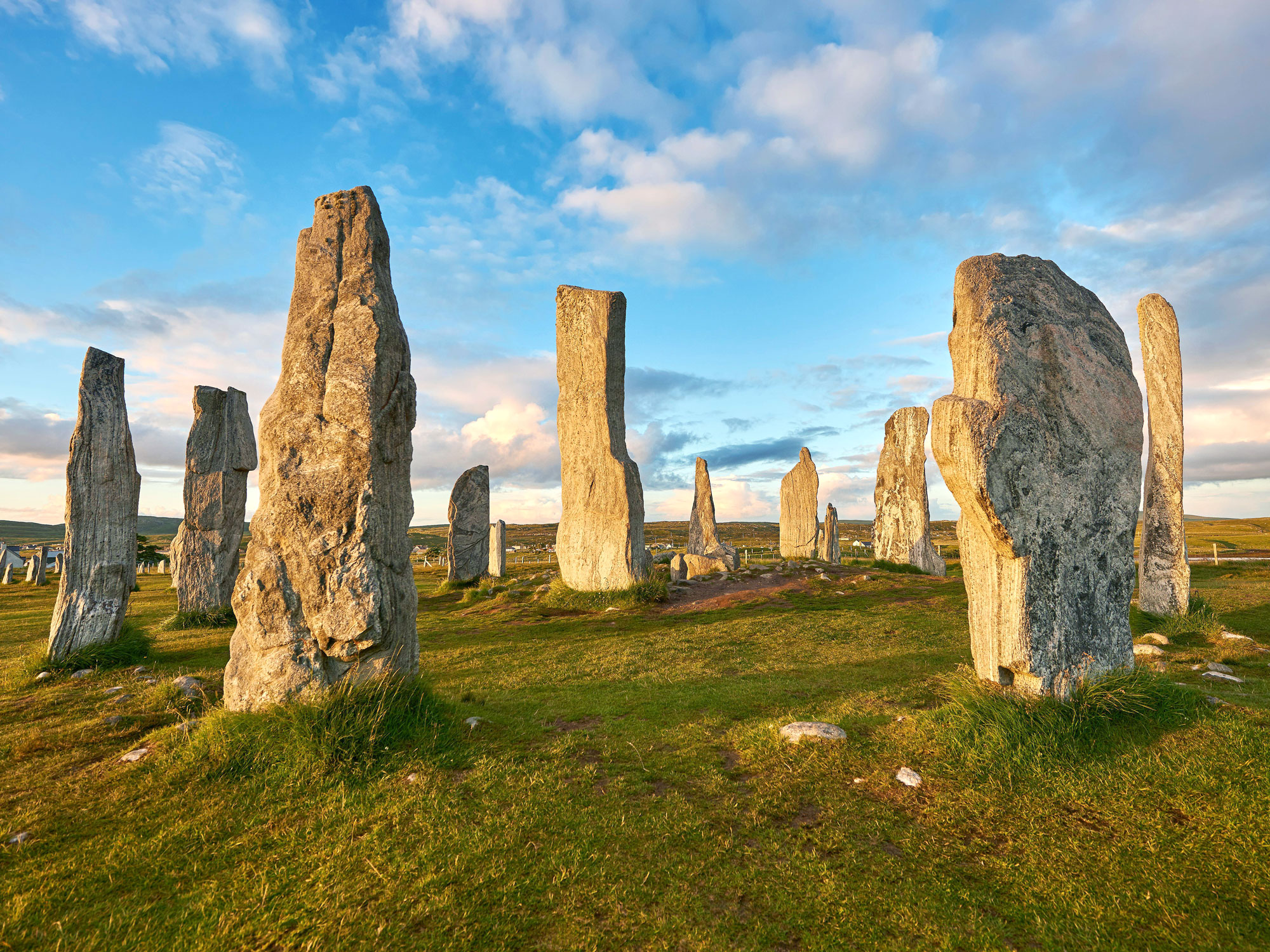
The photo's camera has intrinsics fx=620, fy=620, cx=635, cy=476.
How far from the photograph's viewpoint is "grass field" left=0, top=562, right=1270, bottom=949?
9.98ft

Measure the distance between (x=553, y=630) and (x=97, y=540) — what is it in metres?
6.96

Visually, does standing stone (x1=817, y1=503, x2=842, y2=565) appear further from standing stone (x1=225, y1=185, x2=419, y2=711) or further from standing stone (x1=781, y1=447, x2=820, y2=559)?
standing stone (x1=225, y1=185, x2=419, y2=711)

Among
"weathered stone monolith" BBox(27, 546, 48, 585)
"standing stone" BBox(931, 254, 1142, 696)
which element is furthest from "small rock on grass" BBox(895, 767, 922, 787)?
"weathered stone monolith" BBox(27, 546, 48, 585)

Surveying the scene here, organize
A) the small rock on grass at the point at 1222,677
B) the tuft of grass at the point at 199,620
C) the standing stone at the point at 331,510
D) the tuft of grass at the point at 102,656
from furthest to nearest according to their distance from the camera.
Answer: the tuft of grass at the point at 199,620 < the tuft of grass at the point at 102,656 < the small rock on grass at the point at 1222,677 < the standing stone at the point at 331,510

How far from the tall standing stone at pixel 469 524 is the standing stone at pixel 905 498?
44.2ft

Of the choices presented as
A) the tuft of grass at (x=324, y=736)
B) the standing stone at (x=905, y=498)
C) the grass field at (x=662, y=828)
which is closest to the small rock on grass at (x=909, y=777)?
the grass field at (x=662, y=828)

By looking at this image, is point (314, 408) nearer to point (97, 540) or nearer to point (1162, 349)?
point (97, 540)

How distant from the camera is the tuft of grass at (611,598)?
13227 millimetres

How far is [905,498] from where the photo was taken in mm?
20453

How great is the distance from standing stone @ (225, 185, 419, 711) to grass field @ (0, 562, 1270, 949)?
0.75 m

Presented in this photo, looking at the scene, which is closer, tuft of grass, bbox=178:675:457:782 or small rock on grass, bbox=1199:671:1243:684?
tuft of grass, bbox=178:675:457:782

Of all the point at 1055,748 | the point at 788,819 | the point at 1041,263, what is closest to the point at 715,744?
the point at 788,819

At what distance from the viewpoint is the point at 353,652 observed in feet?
17.8

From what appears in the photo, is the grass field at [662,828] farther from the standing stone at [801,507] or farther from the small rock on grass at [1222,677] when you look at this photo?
the standing stone at [801,507]
